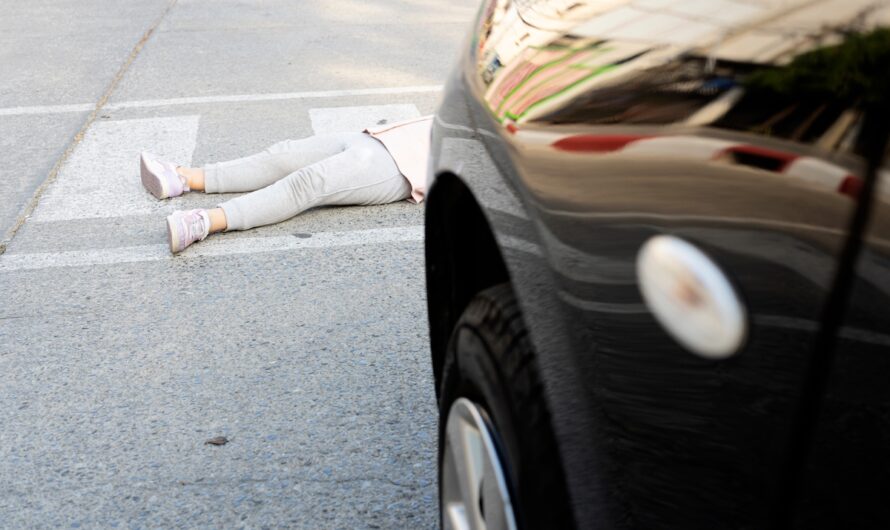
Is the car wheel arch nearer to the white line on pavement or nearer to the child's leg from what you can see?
the white line on pavement

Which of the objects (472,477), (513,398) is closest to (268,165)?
(472,477)

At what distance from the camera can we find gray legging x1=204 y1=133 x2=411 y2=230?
15.7 feet

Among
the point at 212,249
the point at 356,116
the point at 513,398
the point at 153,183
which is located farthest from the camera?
the point at 356,116

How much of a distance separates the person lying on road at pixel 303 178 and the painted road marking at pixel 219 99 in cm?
195

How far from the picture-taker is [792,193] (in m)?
1.08

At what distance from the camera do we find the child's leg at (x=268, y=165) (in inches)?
199

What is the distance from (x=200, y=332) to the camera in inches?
152

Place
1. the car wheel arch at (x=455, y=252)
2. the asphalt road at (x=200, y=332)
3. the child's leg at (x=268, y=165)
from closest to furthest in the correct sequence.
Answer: the car wheel arch at (x=455, y=252) → the asphalt road at (x=200, y=332) → the child's leg at (x=268, y=165)

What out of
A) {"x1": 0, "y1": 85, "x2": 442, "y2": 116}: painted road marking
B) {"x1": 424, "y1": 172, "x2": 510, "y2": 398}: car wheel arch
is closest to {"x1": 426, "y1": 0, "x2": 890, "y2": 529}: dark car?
{"x1": 424, "y1": 172, "x2": 510, "y2": 398}: car wheel arch

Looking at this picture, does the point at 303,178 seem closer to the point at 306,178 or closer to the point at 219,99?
the point at 306,178

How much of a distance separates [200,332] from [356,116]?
294cm

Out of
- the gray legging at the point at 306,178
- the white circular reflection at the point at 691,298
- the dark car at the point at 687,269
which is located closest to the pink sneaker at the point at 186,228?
the gray legging at the point at 306,178

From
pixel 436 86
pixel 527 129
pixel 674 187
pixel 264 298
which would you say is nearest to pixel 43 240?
pixel 264 298

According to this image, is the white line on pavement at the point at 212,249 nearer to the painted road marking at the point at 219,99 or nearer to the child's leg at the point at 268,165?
the child's leg at the point at 268,165
